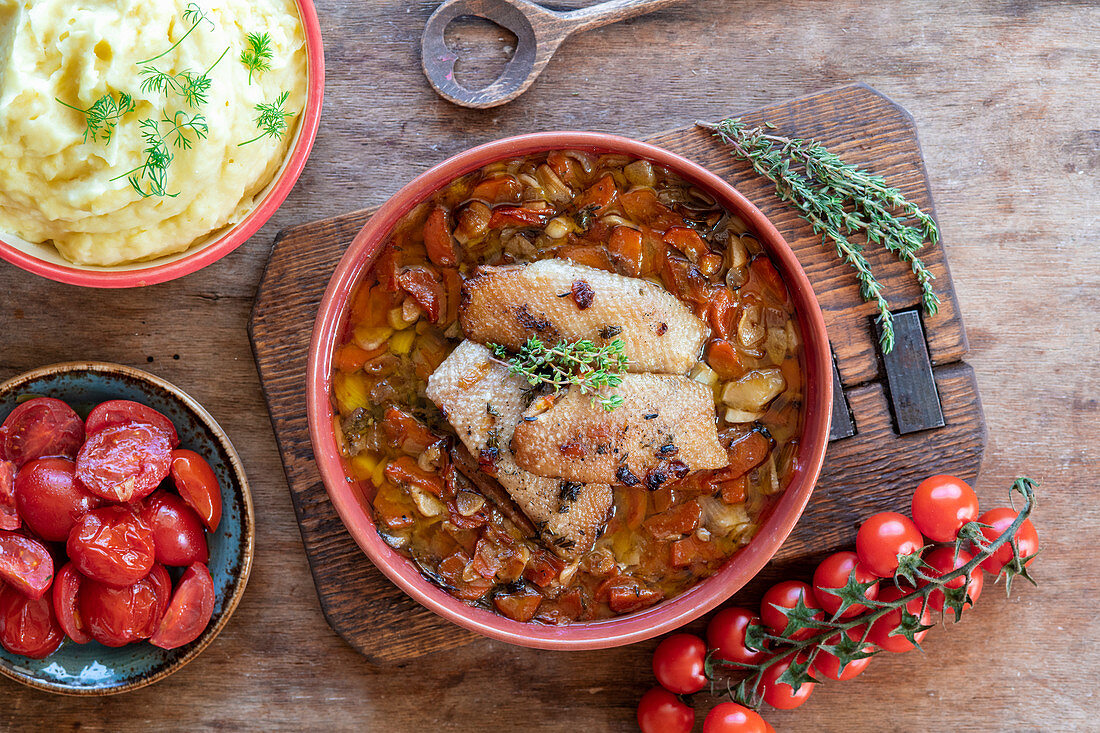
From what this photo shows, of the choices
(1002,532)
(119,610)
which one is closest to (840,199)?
(1002,532)

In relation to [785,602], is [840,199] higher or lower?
higher

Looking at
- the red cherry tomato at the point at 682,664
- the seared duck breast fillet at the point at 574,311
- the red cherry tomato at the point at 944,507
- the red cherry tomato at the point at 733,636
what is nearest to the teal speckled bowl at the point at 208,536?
the seared duck breast fillet at the point at 574,311

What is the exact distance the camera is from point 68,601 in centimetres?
287

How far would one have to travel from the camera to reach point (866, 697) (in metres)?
3.28

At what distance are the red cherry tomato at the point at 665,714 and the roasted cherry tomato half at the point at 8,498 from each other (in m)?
2.51

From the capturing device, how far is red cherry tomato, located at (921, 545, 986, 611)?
116 inches

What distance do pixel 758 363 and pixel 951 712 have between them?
71.2 inches

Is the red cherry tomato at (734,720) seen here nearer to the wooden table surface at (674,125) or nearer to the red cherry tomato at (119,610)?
the wooden table surface at (674,125)

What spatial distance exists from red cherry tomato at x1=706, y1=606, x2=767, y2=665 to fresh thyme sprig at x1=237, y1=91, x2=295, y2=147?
2469mm

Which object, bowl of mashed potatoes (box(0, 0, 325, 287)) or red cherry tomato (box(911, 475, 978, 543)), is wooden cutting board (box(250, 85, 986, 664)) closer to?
red cherry tomato (box(911, 475, 978, 543))

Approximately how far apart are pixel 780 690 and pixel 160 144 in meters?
2.93

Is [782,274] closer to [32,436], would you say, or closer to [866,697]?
[866,697]

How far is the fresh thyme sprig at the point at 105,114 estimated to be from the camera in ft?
7.32

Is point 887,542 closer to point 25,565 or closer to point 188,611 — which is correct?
point 188,611
